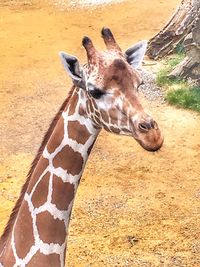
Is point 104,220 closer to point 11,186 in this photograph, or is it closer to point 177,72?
point 11,186

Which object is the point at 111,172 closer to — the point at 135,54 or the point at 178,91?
the point at 178,91


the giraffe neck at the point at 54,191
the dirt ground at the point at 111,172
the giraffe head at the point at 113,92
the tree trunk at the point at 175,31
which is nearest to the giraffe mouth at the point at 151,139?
the giraffe head at the point at 113,92

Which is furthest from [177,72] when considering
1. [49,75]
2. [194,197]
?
[194,197]

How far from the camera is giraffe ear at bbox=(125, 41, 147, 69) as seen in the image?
680 cm

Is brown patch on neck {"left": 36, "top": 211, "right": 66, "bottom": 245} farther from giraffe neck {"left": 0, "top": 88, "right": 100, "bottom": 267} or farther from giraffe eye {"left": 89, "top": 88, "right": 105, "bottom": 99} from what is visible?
giraffe eye {"left": 89, "top": 88, "right": 105, "bottom": 99}

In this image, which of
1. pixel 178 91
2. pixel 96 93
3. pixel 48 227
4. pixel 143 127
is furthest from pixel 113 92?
pixel 178 91

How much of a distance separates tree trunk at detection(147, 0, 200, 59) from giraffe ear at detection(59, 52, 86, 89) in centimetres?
1123

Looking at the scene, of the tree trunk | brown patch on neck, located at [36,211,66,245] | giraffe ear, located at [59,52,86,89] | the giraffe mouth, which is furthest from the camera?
the tree trunk

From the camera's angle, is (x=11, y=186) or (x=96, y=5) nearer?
(x=11, y=186)

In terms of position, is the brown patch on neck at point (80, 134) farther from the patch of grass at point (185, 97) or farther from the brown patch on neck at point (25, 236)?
the patch of grass at point (185, 97)

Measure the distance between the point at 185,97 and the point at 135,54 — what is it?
9033mm

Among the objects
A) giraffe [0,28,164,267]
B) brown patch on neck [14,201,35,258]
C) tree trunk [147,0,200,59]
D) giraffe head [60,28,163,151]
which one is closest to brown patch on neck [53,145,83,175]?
giraffe [0,28,164,267]

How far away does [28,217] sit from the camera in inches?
265

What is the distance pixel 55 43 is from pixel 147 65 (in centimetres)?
373
